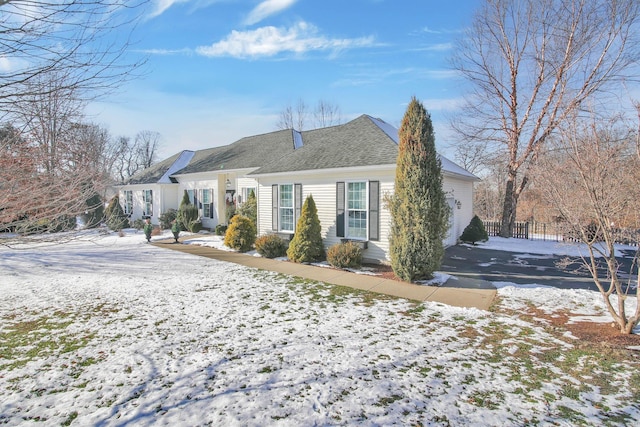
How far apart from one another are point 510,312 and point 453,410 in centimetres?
Answer: 364

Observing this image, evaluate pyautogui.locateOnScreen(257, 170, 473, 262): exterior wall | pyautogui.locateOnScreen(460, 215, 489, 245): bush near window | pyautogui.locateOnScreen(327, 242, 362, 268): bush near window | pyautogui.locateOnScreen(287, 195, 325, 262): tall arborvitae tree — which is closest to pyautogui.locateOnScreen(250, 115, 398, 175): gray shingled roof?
pyautogui.locateOnScreen(257, 170, 473, 262): exterior wall

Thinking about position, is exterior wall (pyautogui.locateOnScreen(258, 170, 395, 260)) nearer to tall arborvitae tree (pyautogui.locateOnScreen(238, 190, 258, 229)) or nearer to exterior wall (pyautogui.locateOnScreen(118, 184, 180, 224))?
tall arborvitae tree (pyautogui.locateOnScreen(238, 190, 258, 229))

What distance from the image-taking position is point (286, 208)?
1271 cm

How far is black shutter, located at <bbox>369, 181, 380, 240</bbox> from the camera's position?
1009 centimetres

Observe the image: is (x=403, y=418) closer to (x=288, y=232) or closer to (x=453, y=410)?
(x=453, y=410)

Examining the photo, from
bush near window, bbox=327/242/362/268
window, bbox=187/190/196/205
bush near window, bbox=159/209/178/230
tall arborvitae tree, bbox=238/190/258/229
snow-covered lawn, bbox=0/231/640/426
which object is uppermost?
window, bbox=187/190/196/205

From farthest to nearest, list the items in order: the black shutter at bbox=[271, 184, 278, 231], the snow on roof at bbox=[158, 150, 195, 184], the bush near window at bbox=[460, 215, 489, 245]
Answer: the snow on roof at bbox=[158, 150, 195, 184]
the bush near window at bbox=[460, 215, 489, 245]
the black shutter at bbox=[271, 184, 278, 231]

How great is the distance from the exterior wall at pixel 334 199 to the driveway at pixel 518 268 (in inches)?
70.4

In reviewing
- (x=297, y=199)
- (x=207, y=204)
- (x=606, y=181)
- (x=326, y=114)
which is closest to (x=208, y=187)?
(x=207, y=204)

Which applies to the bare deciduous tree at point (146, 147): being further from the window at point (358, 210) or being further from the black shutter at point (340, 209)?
the window at point (358, 210)

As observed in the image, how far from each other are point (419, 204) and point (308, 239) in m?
4.10

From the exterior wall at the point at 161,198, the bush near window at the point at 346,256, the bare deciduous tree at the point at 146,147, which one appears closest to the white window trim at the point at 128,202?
A: the exterior wall at the point at 161,198

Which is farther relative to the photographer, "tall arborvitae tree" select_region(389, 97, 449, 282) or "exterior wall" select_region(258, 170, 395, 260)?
"exterior wall" select_region(258, 170, 395, 260)

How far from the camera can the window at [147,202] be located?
72.1 feet
